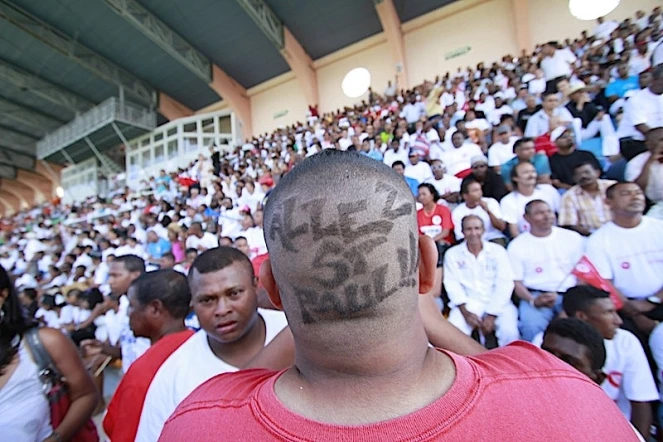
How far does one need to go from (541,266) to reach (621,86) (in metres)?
3.94

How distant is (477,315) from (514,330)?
279 mm

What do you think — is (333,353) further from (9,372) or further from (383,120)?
(383,120)

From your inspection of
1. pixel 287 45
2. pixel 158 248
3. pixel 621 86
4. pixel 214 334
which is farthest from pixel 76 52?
pixel 621 86

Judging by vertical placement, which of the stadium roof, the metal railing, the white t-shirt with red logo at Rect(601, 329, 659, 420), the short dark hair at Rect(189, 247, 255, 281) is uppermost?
the stadium roof

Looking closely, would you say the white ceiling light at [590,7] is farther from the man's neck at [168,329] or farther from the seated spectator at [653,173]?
the man's neck at [168,329]

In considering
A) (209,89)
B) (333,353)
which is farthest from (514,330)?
(209,89)

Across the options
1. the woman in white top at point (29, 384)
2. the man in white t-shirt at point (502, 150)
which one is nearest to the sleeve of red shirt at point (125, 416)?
the woman in white top at point (29, 384)

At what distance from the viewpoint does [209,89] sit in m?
16.9

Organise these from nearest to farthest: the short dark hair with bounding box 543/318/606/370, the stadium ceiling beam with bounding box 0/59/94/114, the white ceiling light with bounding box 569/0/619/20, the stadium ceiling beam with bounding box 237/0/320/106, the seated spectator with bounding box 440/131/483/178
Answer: the short dark hair with bounding box 543/318/606/370 < the seated spectator with bounding box 440/131/483/178 < the white ceiling light with bounding box 569/0/619/20 < the stadium ceiling beam with bounding box 237/0/320/106 < the stadium ceiling beam with bounding box 0/59/94/114

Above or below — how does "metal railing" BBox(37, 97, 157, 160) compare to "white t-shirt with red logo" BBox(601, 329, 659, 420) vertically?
above

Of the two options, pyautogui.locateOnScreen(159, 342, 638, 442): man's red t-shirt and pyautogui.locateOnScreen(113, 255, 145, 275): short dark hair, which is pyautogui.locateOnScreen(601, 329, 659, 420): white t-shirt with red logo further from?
pyautogui.locateOnScreen(113, 255, 145, 275): short dark hair

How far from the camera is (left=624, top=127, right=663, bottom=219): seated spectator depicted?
8.94ft

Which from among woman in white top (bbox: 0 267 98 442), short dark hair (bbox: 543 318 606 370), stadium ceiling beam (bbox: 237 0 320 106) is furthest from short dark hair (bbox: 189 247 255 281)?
stadium ceiling beam (bbox: 237 0 320 106)

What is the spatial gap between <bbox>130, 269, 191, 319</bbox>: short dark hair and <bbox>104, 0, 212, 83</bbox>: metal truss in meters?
12.7
